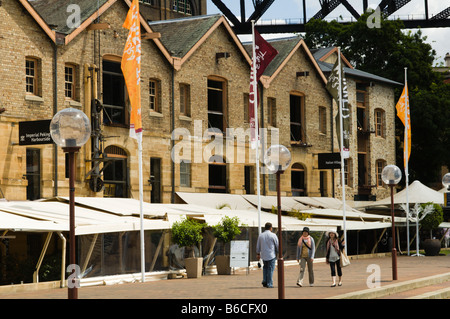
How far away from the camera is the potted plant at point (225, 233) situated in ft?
92.1

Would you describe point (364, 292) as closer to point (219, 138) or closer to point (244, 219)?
point (244, 219)

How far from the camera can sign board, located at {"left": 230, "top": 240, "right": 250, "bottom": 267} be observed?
27922 millimetres

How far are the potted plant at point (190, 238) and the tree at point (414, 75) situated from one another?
29.4 meters

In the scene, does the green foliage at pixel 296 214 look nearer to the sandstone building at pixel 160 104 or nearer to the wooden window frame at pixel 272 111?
the sandstone building at pixel 160 104

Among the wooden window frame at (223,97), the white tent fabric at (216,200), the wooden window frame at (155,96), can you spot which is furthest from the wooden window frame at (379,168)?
the wooden window frame at (155,96)

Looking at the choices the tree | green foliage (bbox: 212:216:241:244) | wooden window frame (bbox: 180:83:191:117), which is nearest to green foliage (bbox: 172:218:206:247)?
green foliage (bbox: 212:216:241:244)

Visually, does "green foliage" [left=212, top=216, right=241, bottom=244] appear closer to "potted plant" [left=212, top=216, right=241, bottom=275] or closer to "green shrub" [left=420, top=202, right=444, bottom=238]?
"potted plant" [left=212, top=216, right=241, bottom=275]

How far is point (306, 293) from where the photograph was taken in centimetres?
1894

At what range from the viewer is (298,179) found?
4200 centimetres

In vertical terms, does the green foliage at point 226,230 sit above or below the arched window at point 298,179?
below

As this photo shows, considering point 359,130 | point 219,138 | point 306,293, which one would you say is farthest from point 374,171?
point 306,293

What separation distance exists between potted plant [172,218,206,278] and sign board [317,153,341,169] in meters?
14.3

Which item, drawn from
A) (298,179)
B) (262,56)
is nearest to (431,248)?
(298,179)

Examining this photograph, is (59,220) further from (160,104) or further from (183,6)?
(183,6)
